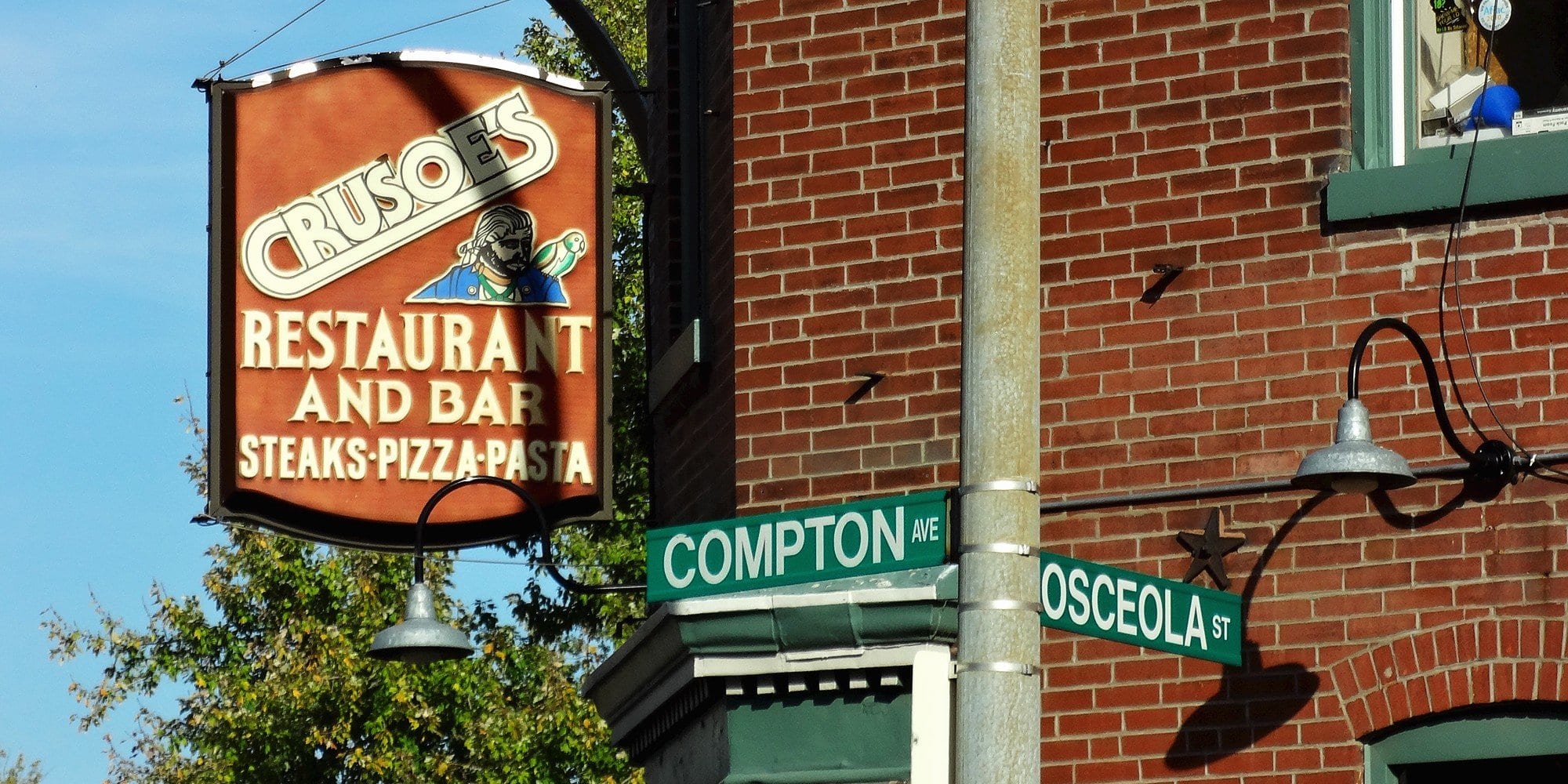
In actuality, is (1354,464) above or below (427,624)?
above

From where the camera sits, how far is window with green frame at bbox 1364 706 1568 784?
257 inches

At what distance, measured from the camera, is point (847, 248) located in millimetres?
7684

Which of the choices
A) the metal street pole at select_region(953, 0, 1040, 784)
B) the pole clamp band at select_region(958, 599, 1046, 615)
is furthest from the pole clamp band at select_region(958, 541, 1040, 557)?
the pole clamp band at select_region(958, 599, 1046, 615)

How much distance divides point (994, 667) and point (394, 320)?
459 cm

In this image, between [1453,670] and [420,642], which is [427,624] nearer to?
[420,642]

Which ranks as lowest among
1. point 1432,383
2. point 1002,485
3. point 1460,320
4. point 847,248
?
point 1002,485

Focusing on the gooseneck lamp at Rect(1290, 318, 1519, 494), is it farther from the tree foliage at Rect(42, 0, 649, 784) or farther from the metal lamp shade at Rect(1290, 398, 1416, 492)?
the tree foliage at Rect(42, 0, 649, 784)

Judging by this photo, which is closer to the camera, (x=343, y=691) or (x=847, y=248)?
(x=847, y=248)

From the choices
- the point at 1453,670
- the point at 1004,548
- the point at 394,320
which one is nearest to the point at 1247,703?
the point at 1453,670

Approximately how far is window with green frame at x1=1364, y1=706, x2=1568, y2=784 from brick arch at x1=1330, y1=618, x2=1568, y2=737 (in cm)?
7

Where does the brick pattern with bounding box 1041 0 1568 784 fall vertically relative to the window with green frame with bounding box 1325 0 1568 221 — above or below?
below

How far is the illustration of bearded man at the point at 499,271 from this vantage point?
29.2 ft

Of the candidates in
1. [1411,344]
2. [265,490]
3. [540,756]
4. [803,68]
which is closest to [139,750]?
[540,756]

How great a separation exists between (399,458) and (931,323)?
2.46 metres
